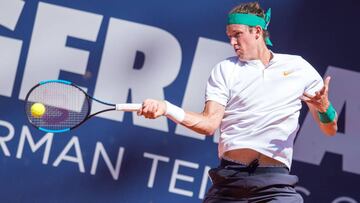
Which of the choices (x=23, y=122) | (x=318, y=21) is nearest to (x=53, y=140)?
(x=23, y=122)

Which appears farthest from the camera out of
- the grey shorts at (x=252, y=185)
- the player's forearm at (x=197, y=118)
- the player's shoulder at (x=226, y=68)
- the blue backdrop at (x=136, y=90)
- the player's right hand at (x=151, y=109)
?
the blue backdrop at (x=136, y=90)

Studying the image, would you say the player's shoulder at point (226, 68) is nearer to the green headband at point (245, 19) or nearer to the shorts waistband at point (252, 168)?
the green headband at point (245, 19)

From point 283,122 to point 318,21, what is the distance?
1645 millimetres

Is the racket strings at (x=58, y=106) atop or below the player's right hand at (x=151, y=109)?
below

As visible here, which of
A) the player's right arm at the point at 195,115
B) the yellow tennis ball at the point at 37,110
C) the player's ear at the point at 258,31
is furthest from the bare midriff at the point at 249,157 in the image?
the yellow tennis ball at the point at 37,110

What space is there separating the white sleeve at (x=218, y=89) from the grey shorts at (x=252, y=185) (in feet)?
1.02

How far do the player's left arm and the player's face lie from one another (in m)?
0.35

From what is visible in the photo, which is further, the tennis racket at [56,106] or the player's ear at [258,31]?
the tennis racket at [56,106]

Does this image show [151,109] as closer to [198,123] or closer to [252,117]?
[198,123]

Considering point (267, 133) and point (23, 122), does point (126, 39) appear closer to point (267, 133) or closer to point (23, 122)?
point (23, 122)

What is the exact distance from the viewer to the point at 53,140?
6.13 m

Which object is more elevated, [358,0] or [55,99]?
[358,0]

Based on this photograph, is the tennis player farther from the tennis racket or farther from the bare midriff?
the tennis racket

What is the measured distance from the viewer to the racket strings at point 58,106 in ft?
16.1
